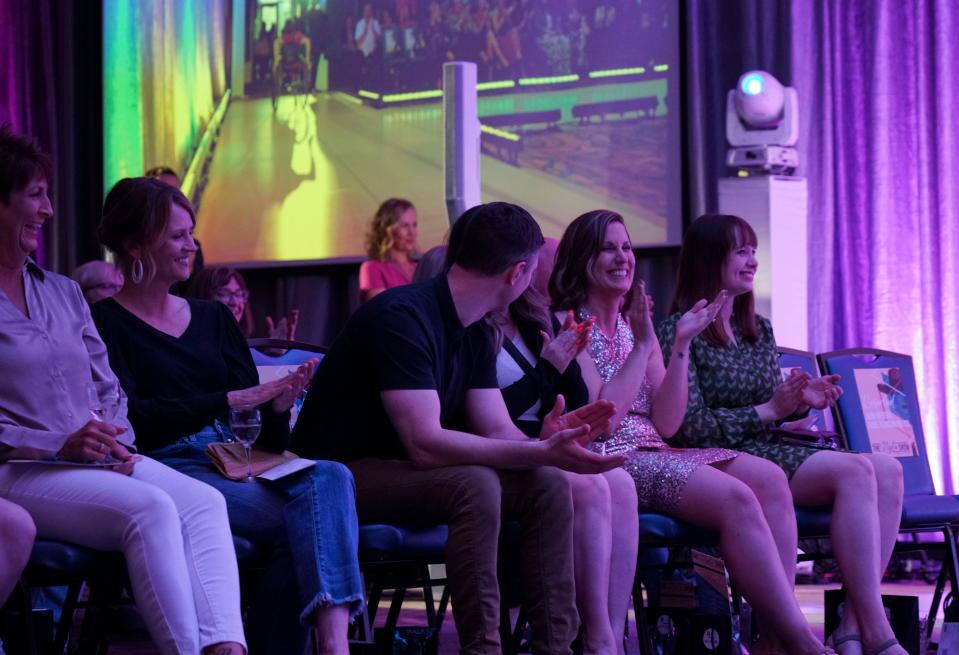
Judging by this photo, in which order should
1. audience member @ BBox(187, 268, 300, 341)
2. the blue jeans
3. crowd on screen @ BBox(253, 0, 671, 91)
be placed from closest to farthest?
1. the blue jeans
2. audience member @ BBox(187, 268, 300, 341)
3. crowd on screen @ BBox(253, 0, 671, 91)

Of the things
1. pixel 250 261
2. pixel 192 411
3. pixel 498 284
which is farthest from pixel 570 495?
pixel 250 261

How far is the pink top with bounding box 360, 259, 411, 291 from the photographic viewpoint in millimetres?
5801

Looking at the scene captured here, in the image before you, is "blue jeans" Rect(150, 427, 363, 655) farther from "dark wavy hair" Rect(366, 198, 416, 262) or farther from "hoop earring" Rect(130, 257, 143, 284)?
"dark wavy hair" Rect(366, 198, 416, 262)

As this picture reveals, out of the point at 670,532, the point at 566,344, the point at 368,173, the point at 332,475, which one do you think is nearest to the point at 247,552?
the point at 332,475

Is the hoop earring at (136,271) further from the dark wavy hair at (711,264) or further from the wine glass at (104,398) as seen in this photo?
the dark wavy hair at (711,264)

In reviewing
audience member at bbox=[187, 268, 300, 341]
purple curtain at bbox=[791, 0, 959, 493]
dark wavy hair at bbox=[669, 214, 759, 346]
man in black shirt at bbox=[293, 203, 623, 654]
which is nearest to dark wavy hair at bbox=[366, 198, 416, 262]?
audience member at bbox=[187, 268, 300, 341]

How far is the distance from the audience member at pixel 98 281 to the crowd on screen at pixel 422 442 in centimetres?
151

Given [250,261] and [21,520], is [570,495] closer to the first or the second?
[21,520]

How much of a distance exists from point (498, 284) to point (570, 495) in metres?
0.46

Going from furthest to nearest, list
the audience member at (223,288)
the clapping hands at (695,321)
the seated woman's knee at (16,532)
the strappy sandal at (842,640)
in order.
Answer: the audience member at (223,288) → the clapping hands at (695,321) → the strappy sandal at (842,640) → the seated woman's knee at (16,532)

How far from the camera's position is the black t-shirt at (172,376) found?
2.92 metres

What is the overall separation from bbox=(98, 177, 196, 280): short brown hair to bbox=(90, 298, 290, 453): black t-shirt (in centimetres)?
12

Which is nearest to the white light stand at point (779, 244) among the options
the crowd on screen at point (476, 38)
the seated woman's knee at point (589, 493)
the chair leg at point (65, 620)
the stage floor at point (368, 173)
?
the stage floor at point (368, 173)

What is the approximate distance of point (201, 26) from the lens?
7043mm
